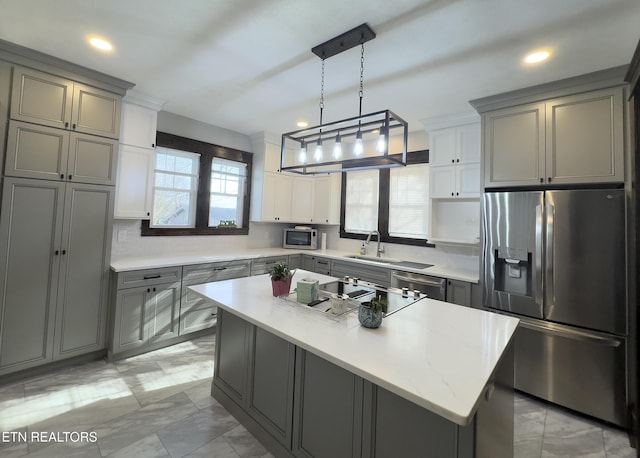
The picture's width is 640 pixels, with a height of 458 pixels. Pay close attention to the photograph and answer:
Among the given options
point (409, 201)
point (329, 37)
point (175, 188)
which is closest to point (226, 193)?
point (175, 188)

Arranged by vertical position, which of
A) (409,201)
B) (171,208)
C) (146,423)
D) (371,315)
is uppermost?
(409,201)

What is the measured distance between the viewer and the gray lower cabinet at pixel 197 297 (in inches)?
128

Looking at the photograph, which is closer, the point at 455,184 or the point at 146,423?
the point at 146,423

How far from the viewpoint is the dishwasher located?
305cm

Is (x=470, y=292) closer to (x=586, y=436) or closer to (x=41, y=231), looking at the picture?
(x=586, y=436)

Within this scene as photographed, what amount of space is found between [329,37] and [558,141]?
2.07 m

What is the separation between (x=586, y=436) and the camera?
6.82 feet

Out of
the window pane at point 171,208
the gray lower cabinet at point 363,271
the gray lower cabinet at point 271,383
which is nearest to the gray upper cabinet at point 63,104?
the window pane at point 171,208

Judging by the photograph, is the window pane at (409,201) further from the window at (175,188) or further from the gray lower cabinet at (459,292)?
the window at (175,188)

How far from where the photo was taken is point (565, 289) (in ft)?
7.67

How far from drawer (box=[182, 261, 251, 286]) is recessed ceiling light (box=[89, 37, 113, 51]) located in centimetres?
A: 208

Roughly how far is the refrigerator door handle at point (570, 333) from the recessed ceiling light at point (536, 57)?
82.2 inches

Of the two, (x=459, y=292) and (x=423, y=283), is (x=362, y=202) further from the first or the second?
(x=459, y=292)

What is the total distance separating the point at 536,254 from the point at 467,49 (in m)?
1.72
